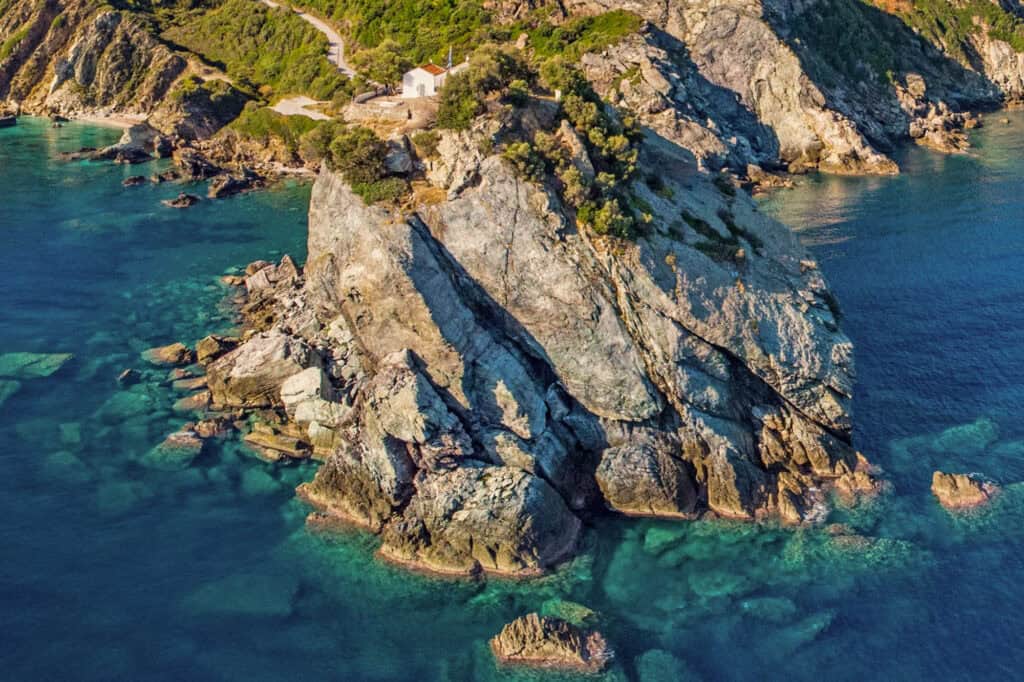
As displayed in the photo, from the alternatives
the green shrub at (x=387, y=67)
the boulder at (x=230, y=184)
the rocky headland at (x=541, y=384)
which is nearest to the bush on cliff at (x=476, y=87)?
the rocky headland at (x=541, y=384)

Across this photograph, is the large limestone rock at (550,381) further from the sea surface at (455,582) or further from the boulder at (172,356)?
the boulder at (172,356)

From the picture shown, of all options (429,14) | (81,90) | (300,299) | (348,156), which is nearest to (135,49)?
(81,90)

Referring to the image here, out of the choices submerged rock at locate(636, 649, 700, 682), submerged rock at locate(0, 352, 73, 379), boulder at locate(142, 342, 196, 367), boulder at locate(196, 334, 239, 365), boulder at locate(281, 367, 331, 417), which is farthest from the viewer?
boulder at locate(142, 342, 196, 367)

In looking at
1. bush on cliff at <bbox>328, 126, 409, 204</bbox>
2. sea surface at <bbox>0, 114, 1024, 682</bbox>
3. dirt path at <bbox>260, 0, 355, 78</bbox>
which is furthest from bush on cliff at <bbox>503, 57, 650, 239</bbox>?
dirt path at <bbox>260, 0, 355, 78</bbox>

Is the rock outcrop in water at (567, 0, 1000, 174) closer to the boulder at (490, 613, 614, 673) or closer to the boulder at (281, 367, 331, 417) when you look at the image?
the boulder at (281, 367, 331, 417)

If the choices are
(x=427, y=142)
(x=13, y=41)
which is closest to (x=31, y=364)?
(x=427, y=142)

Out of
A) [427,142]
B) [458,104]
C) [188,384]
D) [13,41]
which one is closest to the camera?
[458,104]

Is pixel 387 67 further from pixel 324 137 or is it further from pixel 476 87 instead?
pixel 476 87
